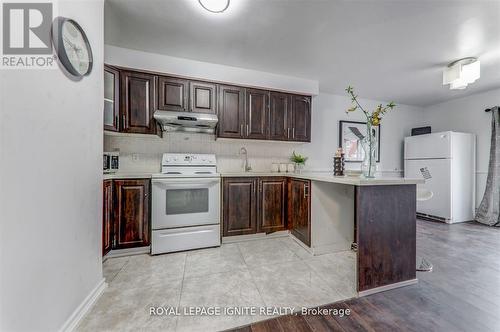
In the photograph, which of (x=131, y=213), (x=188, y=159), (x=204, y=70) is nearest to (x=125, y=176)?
(x=131, y=213)

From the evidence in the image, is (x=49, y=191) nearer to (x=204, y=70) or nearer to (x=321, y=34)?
(x=204, y=70)

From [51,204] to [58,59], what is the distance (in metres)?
0.85

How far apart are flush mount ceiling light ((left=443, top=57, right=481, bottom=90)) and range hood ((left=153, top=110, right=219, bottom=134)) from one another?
3262 millimetres

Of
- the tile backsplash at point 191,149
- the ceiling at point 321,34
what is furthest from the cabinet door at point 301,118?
the ceiling at point 321,34

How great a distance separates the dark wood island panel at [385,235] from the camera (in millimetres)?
1498

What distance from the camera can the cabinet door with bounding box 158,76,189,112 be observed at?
2.47 meters

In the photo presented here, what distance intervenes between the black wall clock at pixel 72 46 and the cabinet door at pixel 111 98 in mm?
870

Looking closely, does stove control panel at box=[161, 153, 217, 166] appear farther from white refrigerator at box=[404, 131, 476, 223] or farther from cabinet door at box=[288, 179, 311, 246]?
white refrigerator at box=[404, 131, 476, 223]

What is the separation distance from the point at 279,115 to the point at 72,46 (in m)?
2.41

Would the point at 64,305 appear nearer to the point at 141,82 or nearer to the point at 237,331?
the point at 237,331

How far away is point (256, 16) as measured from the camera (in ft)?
5.86

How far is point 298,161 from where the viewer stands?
3260 mm

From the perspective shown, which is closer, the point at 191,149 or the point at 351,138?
the point at 191,149

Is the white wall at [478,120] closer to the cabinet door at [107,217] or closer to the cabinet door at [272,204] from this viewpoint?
the cabinet door at [272,204]
